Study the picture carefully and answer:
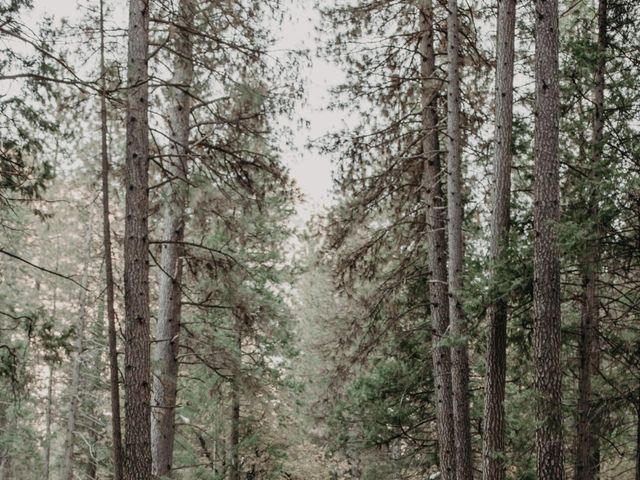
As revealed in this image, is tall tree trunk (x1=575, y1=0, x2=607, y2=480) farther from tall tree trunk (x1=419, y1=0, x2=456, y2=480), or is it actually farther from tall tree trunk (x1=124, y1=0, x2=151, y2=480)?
tall tree trunk (x1=124, y1=0, x2=151, y2=480)

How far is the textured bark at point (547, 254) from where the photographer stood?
21.8 ft

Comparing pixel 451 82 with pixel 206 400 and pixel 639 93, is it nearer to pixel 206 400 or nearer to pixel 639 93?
pixel 639 93

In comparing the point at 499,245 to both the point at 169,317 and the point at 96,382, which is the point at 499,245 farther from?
the point at 96,382

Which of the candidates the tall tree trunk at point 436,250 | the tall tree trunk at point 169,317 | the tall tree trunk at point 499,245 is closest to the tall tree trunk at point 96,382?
the tall tree trunk at point 169,317

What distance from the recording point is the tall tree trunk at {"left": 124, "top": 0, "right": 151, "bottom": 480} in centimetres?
630

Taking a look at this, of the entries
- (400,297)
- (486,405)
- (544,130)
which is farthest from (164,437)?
(544,130)

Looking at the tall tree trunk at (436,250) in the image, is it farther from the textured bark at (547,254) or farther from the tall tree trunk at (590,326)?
the textured bark at (547,254)

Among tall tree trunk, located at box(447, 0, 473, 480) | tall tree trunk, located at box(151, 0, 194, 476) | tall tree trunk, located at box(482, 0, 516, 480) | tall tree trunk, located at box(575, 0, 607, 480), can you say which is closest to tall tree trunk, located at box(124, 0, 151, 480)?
tall tree trunk, located at box(151, 0, 194, 476)

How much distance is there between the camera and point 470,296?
823 cm

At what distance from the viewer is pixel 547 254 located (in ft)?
22.9

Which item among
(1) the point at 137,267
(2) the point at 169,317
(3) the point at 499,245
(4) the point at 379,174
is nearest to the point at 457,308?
(3) the point at 499,245

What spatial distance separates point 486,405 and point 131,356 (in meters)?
4.40

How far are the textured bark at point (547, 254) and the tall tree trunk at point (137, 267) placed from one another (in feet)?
13.8

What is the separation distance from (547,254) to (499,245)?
3.13 ft
